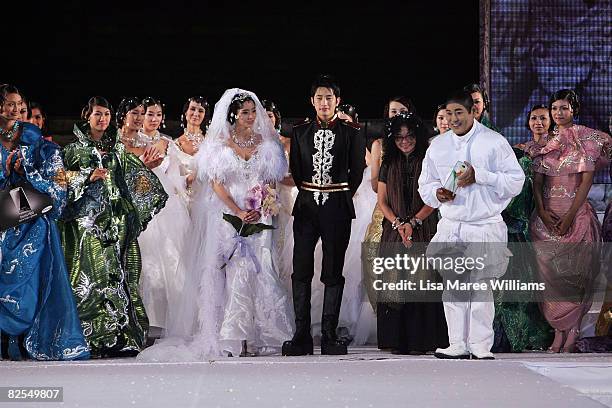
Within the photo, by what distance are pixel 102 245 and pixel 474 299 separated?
1867mm

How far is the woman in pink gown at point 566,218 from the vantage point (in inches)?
259

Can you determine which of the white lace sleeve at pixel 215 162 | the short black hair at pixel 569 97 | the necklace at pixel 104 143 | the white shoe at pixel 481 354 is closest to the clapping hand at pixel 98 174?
the necklace at pixel 104 143

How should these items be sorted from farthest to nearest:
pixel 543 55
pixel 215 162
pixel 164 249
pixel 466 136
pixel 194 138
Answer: pixel 543 55, pixel 194 138, pixel 164 249, pixel 215 162, pixel 466 136

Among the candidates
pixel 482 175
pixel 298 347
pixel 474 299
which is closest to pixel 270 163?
pixel 298 347

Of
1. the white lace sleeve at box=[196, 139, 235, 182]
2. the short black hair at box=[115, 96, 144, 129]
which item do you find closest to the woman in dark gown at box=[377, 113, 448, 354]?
the white lace sleeve at box=[196, 139, 235, 182]

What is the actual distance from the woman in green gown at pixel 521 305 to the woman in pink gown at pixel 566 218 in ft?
0.21

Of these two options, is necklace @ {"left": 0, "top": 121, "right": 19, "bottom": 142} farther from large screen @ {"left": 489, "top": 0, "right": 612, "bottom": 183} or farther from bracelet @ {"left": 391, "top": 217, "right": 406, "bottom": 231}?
large screen @ {"left": 489, "top": 0, "right": 612, "bottom": 183}

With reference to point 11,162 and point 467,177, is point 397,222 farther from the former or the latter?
point 11,162

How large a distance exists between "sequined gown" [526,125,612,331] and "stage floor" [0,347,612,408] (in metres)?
0.58

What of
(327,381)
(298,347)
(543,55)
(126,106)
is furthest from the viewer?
(543,55)

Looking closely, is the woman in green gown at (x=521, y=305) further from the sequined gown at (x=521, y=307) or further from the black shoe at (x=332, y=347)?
the black shoe at (x=332, y=347)

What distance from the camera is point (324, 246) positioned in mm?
6375

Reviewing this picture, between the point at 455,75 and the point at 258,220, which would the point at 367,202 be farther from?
the point at 455,75

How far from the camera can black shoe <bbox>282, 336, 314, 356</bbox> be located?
6.22m
